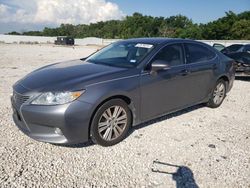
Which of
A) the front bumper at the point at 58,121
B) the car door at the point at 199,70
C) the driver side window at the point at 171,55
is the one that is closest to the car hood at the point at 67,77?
the front bumper at the point at 58,121

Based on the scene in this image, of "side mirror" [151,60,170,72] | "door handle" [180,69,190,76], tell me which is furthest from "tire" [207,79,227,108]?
"side mirror" [151,60,170,72]

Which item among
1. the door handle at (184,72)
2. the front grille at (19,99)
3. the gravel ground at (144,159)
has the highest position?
the door handle at (184,72)

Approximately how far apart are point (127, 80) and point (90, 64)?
976 mm

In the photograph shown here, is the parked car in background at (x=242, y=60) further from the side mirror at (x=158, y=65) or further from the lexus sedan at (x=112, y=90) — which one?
the side mirror at (x=158, y=65)

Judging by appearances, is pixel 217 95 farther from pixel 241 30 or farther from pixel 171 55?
pixel 241 30

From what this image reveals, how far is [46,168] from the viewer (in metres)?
3.37

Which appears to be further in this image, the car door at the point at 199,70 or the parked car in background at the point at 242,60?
the parked car in background at the point at 242,60

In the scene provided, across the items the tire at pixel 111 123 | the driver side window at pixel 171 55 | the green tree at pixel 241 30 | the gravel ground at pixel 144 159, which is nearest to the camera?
the gravel ground at pixel 144 159

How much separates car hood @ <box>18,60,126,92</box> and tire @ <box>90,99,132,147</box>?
43cm

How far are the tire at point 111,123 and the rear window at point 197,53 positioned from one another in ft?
6.06

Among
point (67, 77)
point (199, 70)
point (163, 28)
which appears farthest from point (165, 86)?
point (163, 28)

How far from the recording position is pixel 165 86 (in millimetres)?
4570

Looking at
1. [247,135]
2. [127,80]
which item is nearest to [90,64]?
[127,80]

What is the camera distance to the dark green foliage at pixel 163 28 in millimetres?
59978
